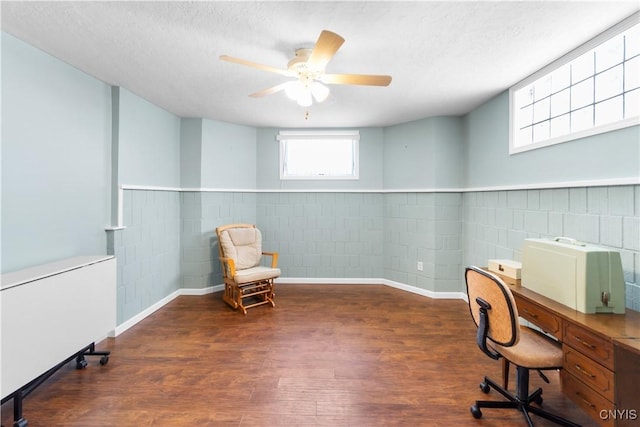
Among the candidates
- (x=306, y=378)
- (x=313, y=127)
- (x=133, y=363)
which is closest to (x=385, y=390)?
(x=306, y=378)

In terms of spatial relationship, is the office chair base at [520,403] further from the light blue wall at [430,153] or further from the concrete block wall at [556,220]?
the light blue wall at [430,153]

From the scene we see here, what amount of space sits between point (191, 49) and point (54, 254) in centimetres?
187

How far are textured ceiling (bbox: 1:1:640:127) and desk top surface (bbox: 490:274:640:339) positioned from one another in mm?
1690

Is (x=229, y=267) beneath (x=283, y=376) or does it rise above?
above

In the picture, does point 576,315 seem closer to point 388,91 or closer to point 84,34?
point 388,91

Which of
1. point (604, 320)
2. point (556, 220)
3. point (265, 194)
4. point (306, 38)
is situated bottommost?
point (604, 320)

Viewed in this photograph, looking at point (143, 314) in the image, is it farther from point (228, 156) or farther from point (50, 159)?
point (228, 156)

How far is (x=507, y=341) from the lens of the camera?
5.01ft

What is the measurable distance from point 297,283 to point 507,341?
3.20 meters

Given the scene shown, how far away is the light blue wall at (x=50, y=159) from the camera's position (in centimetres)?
192

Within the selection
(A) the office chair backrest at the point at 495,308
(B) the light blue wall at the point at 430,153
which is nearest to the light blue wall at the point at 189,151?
(B) the light blue wall at the point at 430,153

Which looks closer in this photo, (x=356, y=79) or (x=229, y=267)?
(x=356, y=79)

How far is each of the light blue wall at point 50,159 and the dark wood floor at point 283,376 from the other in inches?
33.4

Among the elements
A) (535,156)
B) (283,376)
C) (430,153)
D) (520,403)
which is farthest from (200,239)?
(535,156)
